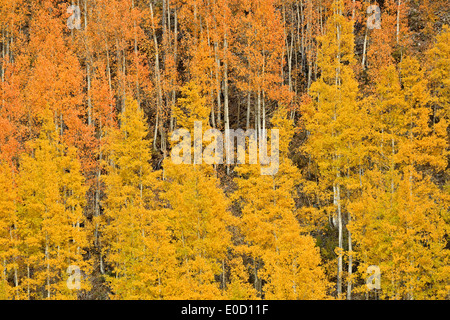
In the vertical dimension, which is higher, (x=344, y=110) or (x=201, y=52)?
(x=201, y=52)

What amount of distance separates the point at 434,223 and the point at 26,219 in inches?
902

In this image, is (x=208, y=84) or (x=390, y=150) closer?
(x=390, y=150)

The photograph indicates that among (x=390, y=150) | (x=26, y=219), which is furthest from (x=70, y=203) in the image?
(x=390, y=150)

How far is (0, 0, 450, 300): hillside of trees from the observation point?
70.0 feet

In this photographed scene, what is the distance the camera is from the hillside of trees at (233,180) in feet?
70.0

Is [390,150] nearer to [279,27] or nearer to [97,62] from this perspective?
[279,27]

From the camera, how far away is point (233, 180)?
26.8 m

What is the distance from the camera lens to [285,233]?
71.2ft
